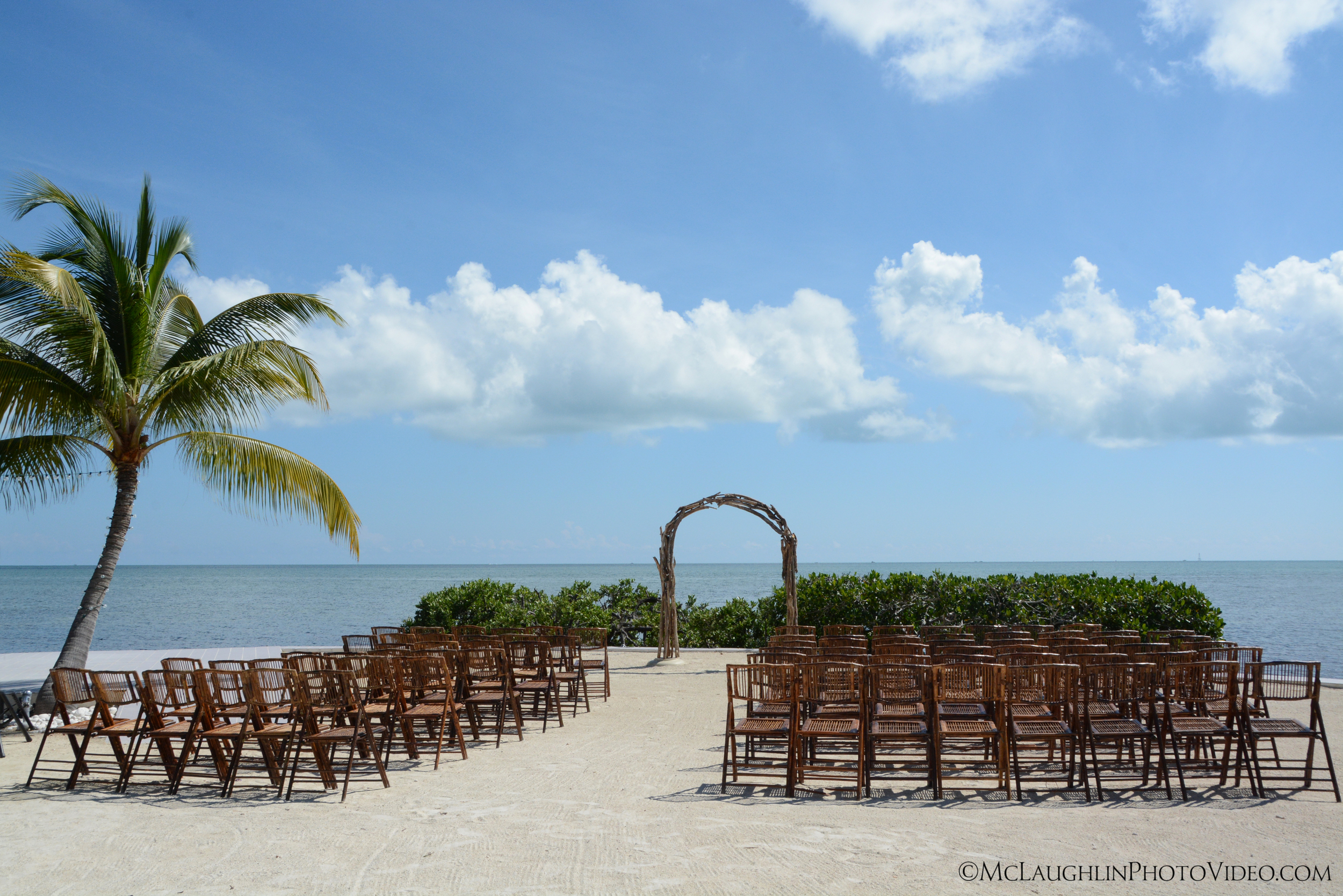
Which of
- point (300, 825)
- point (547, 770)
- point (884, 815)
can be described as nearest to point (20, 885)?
point (300, 825)

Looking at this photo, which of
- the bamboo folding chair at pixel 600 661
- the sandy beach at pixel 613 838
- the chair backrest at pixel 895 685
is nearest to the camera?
the sandy beach at pixel 613 838

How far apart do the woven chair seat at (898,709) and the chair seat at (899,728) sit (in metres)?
0.26

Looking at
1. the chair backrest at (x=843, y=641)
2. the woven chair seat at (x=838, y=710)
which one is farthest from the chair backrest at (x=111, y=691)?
the chair backrest at (x=843, y=641)

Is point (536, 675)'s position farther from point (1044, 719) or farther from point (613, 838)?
point (1044, 719)

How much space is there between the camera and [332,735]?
6156mm

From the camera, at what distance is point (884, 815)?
18.1 ft

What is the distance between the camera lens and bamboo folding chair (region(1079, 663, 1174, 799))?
6.20 meters

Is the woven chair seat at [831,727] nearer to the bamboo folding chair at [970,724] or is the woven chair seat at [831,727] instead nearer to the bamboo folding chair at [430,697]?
the bamboo folding chair at [970,724]

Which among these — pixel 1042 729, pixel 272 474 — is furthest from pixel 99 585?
pixel 1042 729

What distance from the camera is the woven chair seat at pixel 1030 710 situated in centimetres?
686

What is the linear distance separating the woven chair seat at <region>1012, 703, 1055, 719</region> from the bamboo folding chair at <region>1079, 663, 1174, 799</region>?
26cm

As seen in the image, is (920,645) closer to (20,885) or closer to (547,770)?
(547,770)

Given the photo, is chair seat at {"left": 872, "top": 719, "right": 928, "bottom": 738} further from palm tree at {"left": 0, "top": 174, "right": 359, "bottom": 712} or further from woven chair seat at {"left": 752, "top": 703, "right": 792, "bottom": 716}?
palm tree at {"left": 0, "top": 174, "right": 359, "bottom": 712}

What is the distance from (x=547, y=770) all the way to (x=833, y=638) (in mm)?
4293
